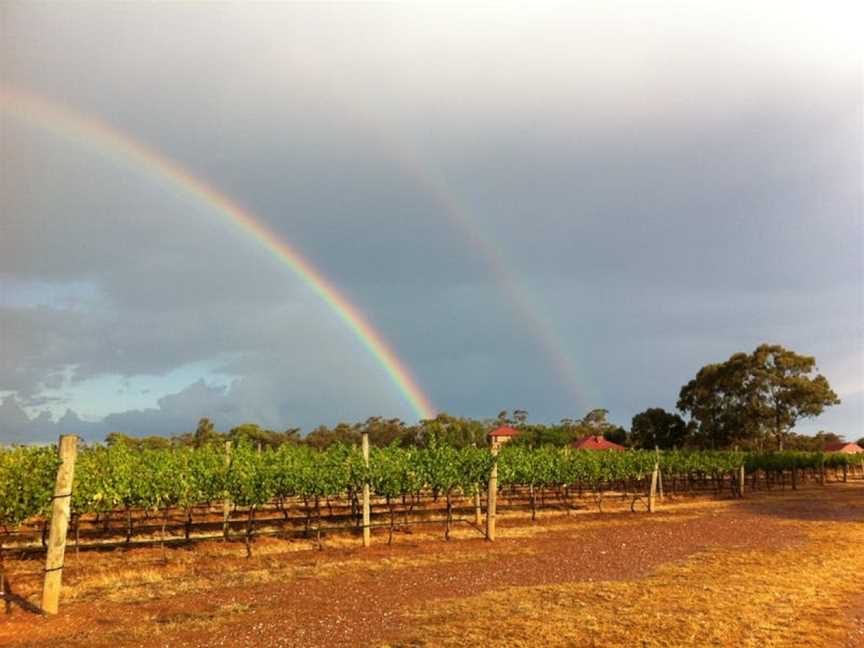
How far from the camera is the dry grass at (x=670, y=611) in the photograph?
884 centimetres

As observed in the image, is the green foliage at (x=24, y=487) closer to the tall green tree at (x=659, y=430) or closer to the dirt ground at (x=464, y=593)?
the dirt ground at (x=464, y=593)

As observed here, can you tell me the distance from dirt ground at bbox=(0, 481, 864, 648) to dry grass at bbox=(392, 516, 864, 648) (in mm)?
40

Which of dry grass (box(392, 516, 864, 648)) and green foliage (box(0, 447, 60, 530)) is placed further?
green foliage (box(0, 447, 60, 530))

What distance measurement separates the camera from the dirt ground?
9234 millimetres

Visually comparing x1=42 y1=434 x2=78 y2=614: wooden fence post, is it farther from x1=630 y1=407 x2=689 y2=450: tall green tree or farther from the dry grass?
x1=630 y1=407 x2=689 y2=450: tall green tree

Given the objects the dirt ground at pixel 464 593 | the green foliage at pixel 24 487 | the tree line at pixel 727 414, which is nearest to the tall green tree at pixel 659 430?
the tree line at pixel 727 414

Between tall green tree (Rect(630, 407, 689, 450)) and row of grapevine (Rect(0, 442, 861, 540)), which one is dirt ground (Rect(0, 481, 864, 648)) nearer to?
row of grapevine (Rect(0, 442, 861, 540))

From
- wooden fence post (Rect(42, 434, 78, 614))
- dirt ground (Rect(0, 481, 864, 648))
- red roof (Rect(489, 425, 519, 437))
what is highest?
red roof (Rect(489, 425, 519, 437))

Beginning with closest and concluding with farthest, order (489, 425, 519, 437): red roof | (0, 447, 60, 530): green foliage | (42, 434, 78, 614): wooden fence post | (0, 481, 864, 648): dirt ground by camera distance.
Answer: (0, 481, 864, 648): dirt ground < (42, 434, 78, 614): wooden fence post < (0, 447, 60, 530): green foliage < (489, 425, 519, 437): red roof

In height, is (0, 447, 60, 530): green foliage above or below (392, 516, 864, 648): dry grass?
above

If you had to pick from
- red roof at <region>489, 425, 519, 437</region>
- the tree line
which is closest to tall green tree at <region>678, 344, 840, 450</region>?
the tree line

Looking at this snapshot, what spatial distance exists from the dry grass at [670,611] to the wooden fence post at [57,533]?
20.4ft

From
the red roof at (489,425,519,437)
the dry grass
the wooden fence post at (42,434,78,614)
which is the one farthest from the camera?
the red roof at (489,425,519,437)

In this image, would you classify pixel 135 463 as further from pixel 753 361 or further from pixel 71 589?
pixel 753 361
